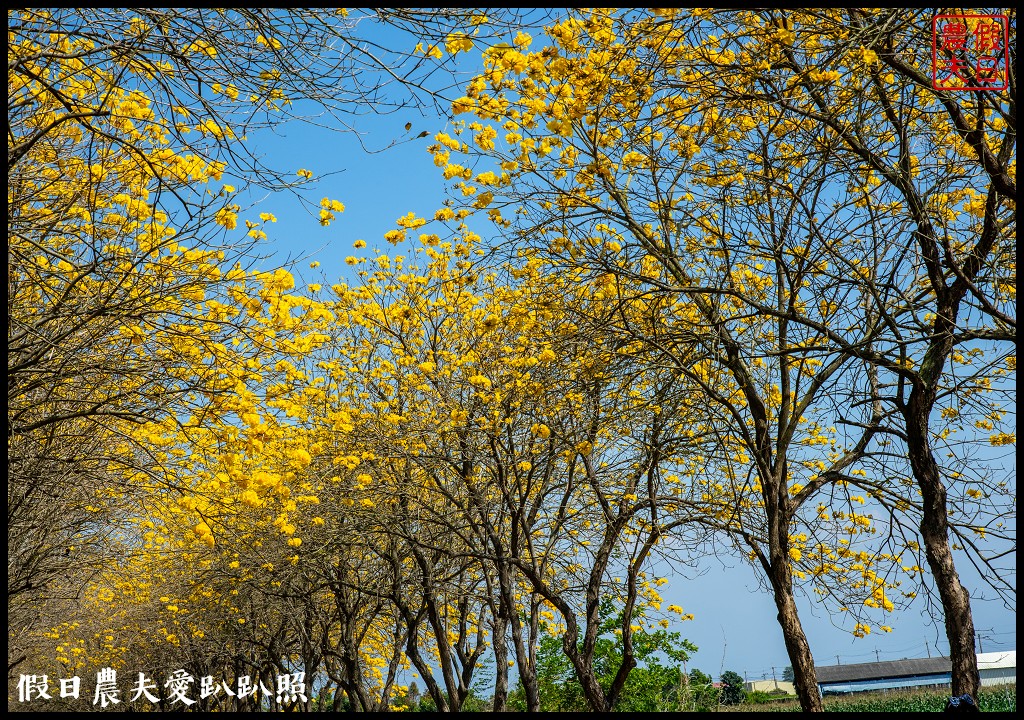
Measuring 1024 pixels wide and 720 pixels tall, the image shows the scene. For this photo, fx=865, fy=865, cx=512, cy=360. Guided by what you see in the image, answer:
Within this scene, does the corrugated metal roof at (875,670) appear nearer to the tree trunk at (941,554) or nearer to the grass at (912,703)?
the grass at (912,703)

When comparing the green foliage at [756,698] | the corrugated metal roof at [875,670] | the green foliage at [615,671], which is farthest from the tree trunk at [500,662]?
the corrugated metal roof at [875,670]

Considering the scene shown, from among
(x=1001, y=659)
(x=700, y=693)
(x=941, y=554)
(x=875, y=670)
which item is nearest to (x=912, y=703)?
(x=1001, y=659)

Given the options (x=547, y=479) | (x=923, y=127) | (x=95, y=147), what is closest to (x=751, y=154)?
(x=923, y=127)

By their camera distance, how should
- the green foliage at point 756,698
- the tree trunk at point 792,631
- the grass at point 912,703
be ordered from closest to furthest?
1. the tree trunk at point 792,631
2. the grass at point 912,703
3. the green foliage at point 756,698

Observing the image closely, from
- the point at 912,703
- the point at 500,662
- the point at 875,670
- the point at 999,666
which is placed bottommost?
the point at 875,670

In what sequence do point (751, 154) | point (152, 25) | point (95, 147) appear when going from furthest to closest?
point (751, 154) < point (95, 147) < point (152, 25)

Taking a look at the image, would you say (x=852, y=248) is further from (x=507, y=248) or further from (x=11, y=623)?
(x=11, y=623)

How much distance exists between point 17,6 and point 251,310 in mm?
3098

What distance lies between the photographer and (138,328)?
211 inches

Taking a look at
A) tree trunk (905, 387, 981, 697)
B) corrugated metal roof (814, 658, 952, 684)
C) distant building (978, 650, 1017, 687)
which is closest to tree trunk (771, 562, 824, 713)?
tree trunk (905, 387, 981, 697)

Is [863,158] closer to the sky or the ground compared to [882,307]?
closer to the sky

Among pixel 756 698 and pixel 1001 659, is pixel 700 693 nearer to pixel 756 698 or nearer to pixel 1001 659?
pixel 756 698

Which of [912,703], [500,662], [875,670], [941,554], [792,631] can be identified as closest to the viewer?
[941,554]

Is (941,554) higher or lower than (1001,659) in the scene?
higher
